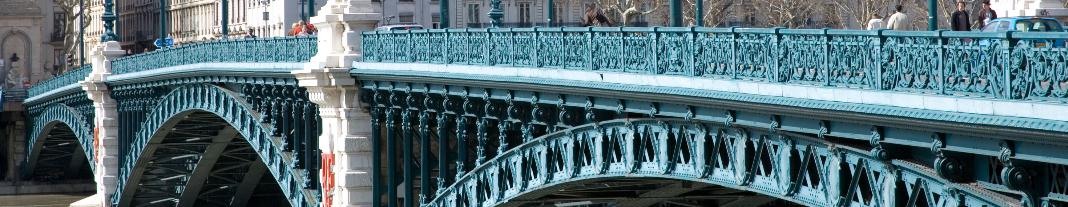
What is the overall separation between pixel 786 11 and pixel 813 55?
62023mm

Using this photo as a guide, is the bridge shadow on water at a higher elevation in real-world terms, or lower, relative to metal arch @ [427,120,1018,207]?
lower

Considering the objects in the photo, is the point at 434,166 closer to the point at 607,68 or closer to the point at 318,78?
the point at 318,78

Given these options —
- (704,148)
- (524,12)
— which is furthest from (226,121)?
(524,12)

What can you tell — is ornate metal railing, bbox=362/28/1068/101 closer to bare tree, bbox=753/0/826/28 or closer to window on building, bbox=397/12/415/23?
bare tree, bbox=753/0/826/28

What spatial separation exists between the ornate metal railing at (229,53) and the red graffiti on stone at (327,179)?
172 centimetres

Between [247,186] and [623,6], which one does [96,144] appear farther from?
[623,6]

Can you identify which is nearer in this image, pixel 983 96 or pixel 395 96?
pixel 983 96

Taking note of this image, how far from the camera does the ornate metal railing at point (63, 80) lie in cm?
7550

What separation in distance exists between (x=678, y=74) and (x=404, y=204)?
13.8 meters

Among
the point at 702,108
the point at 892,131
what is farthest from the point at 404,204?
the point at 892,131

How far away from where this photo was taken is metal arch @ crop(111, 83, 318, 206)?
4959 cm

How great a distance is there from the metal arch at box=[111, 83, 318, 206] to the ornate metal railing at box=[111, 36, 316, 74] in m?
0.63

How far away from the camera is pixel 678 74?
2781cm

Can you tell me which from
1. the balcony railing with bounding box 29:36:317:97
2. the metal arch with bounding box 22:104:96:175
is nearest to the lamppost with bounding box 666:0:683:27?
the balcony railing with bounding box 29:36:317:97
